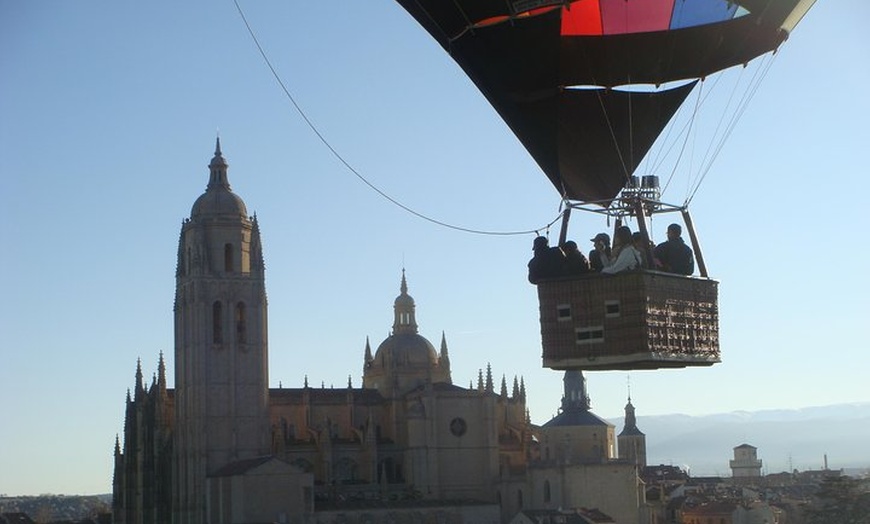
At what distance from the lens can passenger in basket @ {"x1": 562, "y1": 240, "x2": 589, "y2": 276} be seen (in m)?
13.4

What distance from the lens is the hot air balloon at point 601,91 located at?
43.9ft

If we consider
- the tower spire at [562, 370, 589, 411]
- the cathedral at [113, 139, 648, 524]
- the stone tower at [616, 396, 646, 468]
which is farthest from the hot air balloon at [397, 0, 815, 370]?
the stone tower at [616, 396, 646, 468]

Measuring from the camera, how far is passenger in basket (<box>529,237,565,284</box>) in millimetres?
13398

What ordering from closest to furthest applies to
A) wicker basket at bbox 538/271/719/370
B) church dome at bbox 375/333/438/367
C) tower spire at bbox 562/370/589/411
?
wicker basket at bbox 538/271/719/370, church dome at bbox 375/333/438/367, tower spire at bbox 562/370/589/411

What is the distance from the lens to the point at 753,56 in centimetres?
1481

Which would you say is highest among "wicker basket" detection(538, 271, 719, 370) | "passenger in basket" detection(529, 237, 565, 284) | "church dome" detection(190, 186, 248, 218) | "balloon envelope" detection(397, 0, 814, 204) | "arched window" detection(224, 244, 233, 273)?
"church dome" detection(190, 186, 248, 218)

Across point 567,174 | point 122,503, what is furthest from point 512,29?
point 122,503

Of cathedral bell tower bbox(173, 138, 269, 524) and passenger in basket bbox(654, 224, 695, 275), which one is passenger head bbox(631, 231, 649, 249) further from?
cathedral bell tower bbox(173, 138, 269, 524)

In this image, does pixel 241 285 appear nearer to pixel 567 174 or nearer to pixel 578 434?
pixel 578 434

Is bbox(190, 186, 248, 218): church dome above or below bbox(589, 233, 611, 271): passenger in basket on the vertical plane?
above

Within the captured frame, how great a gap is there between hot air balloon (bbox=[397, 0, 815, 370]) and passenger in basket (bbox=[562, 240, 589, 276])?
10 cm

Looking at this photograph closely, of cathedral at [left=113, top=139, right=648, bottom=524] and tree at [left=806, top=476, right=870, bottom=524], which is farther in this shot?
cathedral at [left=113, top=139, right=648, bottom=524]

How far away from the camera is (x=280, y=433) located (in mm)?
61344

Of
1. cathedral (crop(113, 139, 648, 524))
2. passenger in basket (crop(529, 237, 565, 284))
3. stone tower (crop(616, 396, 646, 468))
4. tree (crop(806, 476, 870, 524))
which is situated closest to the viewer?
passenger in basket (crop(529, 237, 565, 284))
